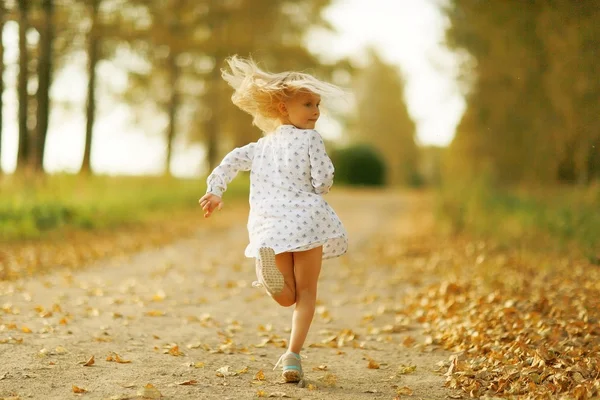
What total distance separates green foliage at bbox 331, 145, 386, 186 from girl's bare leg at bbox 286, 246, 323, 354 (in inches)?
1191

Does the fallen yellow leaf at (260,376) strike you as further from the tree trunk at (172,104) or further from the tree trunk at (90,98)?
the tree trunk at (172,104)

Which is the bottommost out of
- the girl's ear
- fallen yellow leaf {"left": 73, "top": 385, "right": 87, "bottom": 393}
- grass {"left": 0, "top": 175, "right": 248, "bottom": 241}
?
grass {"left": 0, "top": 175, "right": 248, "bottom": 241}

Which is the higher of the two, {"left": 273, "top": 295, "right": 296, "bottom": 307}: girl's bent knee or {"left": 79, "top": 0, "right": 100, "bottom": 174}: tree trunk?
{"left": 79, "top": 0, "right": 100, "bottom": 174}: tree trunk

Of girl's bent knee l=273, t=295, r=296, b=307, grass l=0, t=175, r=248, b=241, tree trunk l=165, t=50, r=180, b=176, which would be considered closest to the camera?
girl's bent knee l=273, t=295, r=296, b=307

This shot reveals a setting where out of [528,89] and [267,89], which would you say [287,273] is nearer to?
[267,89]

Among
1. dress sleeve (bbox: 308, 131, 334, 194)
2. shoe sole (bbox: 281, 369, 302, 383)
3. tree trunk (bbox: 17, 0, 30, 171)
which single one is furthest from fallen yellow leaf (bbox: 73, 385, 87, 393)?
tree trunk (bbox: 17, 0, 30, 171)

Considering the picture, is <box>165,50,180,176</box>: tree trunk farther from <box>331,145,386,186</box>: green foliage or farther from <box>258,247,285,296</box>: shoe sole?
<box>258,247,285,296</box>: shoe sole

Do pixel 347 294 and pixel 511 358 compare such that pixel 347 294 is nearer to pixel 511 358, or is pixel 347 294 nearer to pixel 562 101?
pixel 511 358

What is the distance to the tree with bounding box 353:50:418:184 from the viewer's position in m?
42.4

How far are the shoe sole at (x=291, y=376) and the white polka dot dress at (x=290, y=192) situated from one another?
0.68 m

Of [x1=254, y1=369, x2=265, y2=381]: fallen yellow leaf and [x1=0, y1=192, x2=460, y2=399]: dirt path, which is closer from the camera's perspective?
[x1=0, y1=192, x2=460, y2=399]: dirt path

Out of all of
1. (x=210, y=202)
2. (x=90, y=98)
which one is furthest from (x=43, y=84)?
(x=210, y=202)

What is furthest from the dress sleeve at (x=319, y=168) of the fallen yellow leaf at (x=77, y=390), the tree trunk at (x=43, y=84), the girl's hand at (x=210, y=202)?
the tree trunk at (x=43, y=84)

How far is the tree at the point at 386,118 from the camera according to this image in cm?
4238
